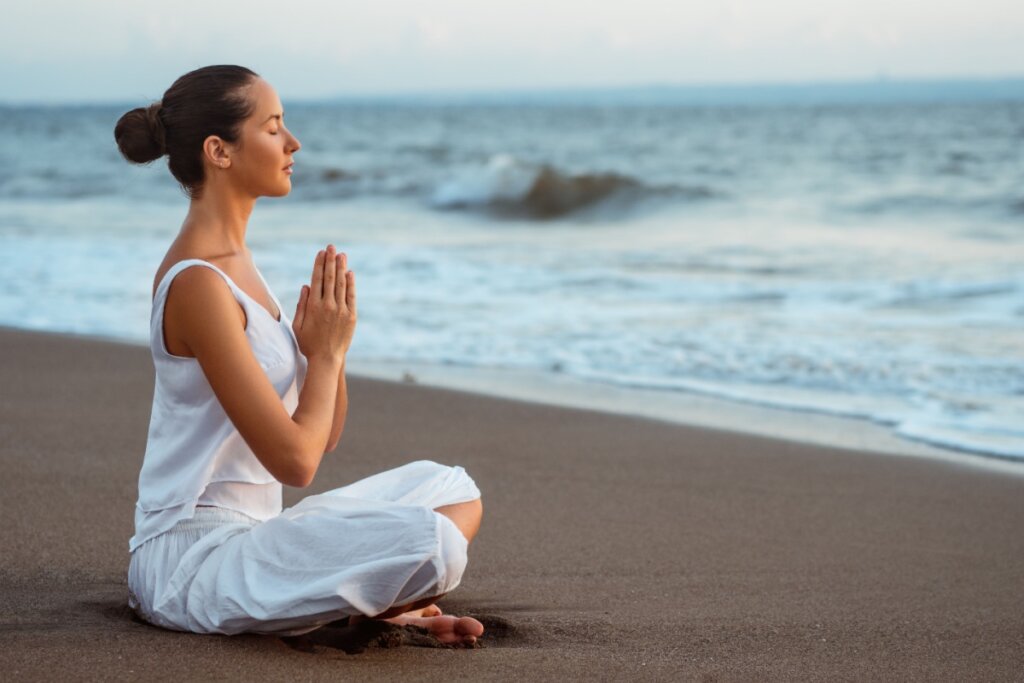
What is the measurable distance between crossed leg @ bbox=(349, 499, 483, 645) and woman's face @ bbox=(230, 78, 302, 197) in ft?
2.77

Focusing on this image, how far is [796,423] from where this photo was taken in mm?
6020

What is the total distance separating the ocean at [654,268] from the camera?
716 cm

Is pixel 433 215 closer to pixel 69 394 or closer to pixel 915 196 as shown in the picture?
pixel 915 196

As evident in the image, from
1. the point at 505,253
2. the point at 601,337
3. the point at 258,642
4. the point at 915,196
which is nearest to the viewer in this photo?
the point at 258,642

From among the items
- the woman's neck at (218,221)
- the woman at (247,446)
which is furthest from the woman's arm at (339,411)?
the woman's neck at (218,221)

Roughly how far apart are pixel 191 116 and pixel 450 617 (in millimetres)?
1327

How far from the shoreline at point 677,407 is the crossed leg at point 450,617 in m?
3.03

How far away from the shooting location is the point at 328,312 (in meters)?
2.65

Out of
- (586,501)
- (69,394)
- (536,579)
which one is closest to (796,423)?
(586,501)

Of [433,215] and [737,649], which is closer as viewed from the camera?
[737,649]

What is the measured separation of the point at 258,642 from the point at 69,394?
11.8 feet

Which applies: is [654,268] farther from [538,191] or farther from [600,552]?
[538,191]

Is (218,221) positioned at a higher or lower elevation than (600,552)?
higher

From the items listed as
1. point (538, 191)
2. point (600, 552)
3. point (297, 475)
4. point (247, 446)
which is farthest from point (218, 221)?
point (538, 191)
